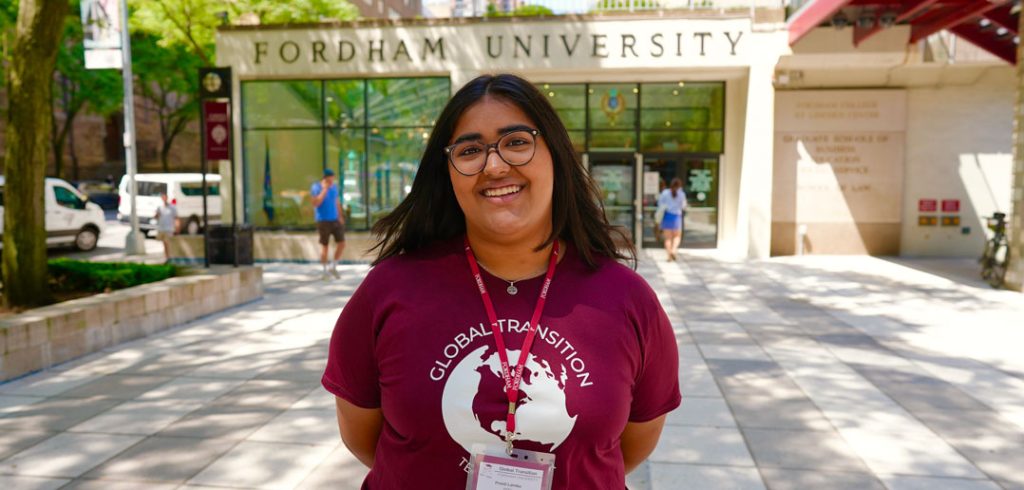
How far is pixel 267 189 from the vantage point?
58.4 feet

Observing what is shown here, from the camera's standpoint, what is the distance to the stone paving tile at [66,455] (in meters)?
4.30

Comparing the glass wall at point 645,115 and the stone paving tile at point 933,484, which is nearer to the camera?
the stone paving tile at point 933,484

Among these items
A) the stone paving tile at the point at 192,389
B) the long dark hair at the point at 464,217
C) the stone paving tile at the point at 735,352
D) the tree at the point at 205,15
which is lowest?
the stone paving tile at the point at 192,389

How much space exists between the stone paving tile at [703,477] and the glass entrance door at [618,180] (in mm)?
13658

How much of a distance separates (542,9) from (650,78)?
3.67 meters

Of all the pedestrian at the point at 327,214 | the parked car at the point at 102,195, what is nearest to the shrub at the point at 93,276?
the pedestrian at the point at 327,214

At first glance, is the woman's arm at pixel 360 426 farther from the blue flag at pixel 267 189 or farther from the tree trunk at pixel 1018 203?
the blue flag at pixel 267 189

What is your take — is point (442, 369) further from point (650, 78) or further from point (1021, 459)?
point (650, 78)

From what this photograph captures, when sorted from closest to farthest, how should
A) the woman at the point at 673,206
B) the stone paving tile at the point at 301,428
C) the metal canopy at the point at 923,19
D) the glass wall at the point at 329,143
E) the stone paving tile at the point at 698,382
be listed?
the stone paving tile at the point at 301,428 < the stone paving tile at the point at 698,382 < the metal canopy at the point at 923,19 < the woman at the point at 673,206 < the glass wall at the point at 329,143

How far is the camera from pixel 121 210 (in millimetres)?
22047

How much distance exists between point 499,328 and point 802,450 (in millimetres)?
3593

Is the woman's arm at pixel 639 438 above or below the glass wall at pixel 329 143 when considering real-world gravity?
below

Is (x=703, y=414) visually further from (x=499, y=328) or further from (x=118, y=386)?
(x=118, y=386)

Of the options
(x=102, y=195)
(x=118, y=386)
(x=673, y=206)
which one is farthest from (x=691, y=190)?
(x=102, y=195)
